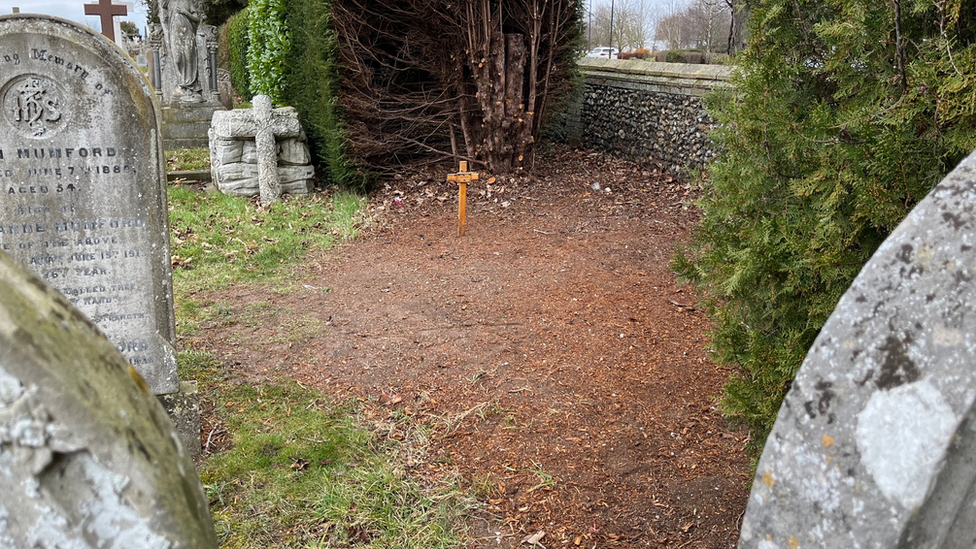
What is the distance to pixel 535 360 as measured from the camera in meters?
5.25

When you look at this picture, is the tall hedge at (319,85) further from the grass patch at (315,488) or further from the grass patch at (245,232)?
the grass patch at (315,488)

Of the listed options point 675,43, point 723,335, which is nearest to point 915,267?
point 723,335

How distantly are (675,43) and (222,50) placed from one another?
2349 cm

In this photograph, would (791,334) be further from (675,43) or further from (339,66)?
(675,43)

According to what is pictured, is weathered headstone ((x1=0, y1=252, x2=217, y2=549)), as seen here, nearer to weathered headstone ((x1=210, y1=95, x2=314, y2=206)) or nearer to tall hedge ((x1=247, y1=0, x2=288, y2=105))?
weathered headstone ((x1=210, y1=95, x2=314, y2=206))

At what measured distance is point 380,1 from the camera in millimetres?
9820

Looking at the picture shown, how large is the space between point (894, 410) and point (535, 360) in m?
4.21

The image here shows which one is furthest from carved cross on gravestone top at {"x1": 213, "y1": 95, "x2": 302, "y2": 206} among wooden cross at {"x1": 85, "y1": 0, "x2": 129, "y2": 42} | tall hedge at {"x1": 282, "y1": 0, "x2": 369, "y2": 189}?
wooden cross at {"x1": 85, "y1": 0, "x2": 129, "y2": 42}

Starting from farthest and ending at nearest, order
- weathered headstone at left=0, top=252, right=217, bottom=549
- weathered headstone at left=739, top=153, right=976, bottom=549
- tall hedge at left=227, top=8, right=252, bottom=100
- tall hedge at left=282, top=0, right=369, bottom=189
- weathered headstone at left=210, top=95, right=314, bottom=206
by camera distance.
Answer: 1. tall hedge at left=227, top=8, right=252, bottom=100
2. weathered headstone at left=210, top=95, right=314, bottom=206
3. tall hedge at left=282, top=0, right=369, bottom=189
4. weathered headstone at left=739, top=153, right=976, bottom=549
5. weathered headstone at left=0, top=252, right=217, bottom=549

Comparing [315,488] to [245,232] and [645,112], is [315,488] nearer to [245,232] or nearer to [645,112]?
[245,232]

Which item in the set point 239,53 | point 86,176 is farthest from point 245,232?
point 239,53

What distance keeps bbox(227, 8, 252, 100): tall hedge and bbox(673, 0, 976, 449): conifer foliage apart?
54.6 feet

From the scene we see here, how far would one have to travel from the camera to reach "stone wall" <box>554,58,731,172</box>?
1017cm

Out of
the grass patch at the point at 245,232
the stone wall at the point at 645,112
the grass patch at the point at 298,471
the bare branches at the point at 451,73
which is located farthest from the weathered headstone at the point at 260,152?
the stone wall at the point at 645,112
